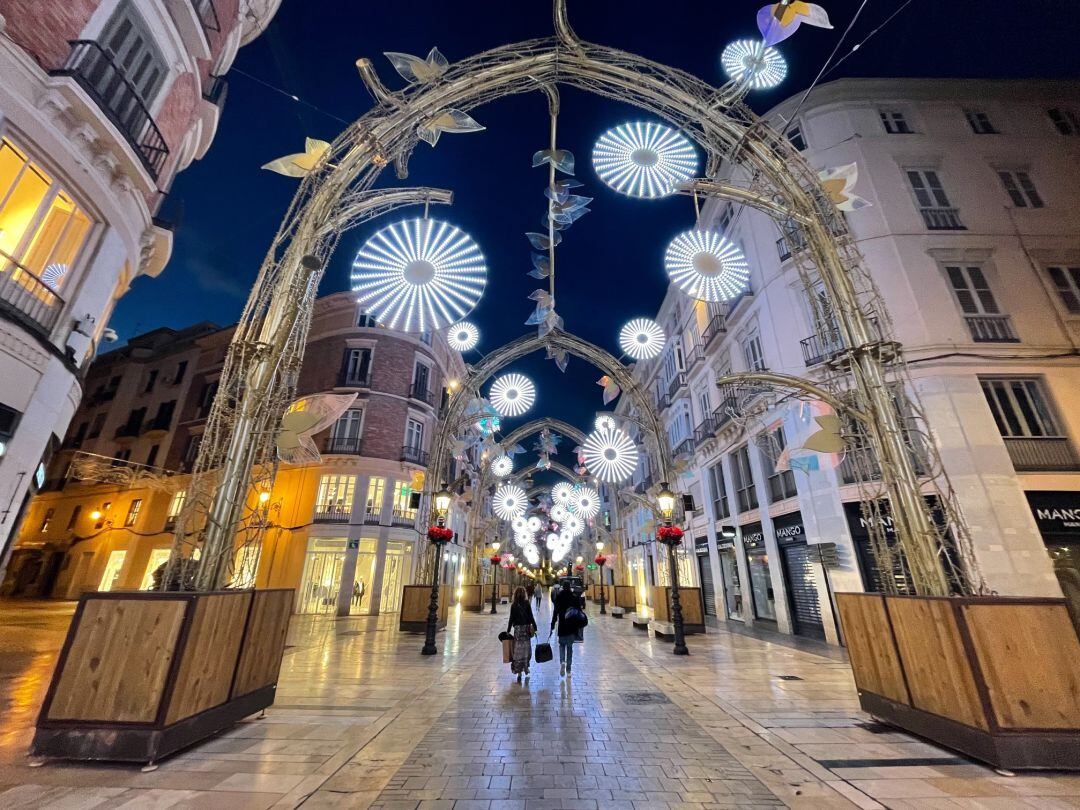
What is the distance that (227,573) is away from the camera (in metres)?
6.19

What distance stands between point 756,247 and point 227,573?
19883mm

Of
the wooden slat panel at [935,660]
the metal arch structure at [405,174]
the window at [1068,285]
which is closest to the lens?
the wooden slat panel at [935,660]

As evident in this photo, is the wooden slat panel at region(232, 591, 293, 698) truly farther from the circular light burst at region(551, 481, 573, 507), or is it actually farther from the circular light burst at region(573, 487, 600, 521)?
the circular light burst at region(573, 487, 600, 521)

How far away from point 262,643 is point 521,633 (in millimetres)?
4467

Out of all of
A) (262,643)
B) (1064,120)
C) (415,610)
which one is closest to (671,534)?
(415,610)

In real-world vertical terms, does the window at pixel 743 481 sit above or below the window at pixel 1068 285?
below

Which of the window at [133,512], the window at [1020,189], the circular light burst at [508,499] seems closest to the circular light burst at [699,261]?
the window at [1020,189]

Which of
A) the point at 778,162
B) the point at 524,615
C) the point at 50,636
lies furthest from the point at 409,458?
the point at 778,162

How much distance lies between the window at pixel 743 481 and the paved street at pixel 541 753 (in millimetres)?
10607

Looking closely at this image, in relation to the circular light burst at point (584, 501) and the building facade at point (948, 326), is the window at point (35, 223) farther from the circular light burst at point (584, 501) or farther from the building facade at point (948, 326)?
the circular light burst at point (584, 501)

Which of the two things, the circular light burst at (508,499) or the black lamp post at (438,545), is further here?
the circular light burst at (508,499)

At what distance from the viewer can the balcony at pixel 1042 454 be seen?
11.6 metres

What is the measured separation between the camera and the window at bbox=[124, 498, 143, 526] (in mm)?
26981

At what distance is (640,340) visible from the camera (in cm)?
1503
